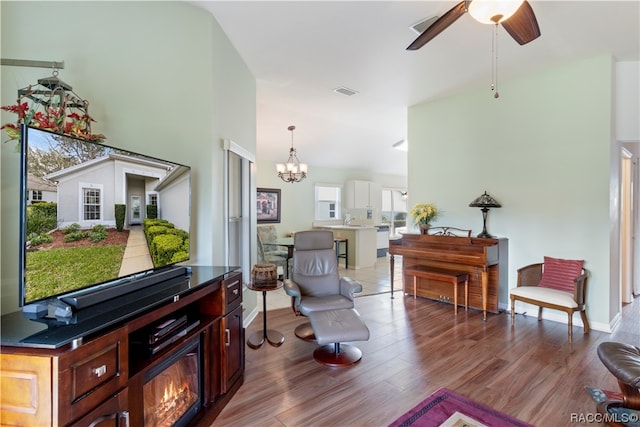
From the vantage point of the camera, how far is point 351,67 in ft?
12.6

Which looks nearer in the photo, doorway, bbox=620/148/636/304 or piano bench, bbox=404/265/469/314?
piano bench, bbox=404/265/469/314

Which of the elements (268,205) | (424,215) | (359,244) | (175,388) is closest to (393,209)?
(359,244)

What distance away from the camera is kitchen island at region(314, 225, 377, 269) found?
736 centimetres

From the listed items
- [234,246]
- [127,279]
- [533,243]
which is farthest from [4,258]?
[533,243]

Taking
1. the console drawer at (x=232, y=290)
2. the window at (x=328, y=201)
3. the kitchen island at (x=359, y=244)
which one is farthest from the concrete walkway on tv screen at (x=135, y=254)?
the window at (x=328, y=201)

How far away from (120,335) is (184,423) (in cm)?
91

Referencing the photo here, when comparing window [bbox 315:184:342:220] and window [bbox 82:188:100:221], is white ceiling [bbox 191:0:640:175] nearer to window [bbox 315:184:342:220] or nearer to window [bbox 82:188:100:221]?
window [bbox 82:188:100:221]

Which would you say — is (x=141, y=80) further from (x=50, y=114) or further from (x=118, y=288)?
(x=118, y=288)

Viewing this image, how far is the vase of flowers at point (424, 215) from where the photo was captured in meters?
4.86

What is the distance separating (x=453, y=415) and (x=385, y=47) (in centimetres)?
343

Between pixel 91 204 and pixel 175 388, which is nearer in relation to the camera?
pixel 91 204

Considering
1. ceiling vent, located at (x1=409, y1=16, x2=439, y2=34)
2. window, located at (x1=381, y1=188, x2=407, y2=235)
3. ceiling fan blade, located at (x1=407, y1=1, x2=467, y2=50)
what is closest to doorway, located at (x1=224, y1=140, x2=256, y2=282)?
ceiling fan blade, located at (x1=407, y1=1, x2=467, y2=50)

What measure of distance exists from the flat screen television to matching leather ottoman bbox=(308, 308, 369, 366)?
1281 millimetres

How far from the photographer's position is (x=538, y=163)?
4.02 m
